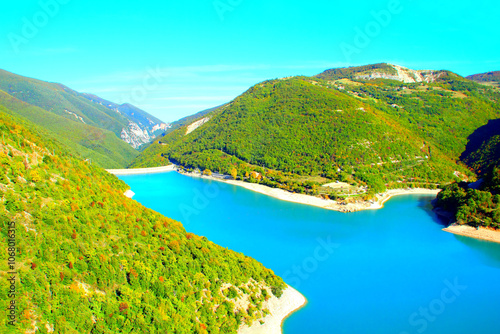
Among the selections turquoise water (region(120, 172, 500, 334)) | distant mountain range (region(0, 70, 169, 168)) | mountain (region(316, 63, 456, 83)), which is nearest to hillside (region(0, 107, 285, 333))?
turquoise water (region(120, 172, 500, 334))

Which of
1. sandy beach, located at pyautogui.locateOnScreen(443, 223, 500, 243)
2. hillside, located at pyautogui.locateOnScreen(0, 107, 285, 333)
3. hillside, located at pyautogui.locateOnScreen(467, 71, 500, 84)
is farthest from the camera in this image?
hillside, located at pyautogui.locateOnScreen(467, 71, 500, 84)

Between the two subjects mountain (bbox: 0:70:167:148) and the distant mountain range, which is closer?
the distant mountain range

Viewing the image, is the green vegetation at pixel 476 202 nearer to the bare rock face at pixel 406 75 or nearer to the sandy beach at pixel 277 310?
the sandy beach at pixel 277 310

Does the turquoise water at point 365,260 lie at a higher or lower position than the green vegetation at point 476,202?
lower

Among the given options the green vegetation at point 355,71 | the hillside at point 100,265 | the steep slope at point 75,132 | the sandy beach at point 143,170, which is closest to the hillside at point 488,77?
the green vegetation at point 355,71

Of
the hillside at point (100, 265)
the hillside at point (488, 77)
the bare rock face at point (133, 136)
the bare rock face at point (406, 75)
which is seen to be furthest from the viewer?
the bare rock face at point (133, 136)

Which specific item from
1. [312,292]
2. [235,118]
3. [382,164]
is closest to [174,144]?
[235,118]

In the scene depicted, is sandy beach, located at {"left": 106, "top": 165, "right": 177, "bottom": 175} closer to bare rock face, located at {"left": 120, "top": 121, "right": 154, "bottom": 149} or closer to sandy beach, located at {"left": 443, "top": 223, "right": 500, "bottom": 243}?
sandy beach, located at {"left": 443, "top": 223, "right": 500, "bottom": 243}
